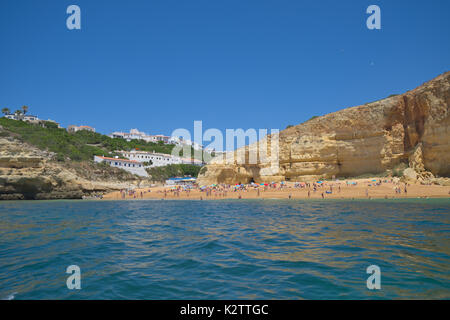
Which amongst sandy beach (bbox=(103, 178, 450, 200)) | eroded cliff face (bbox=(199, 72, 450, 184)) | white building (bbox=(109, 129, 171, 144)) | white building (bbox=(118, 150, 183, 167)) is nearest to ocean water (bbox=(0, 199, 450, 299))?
sandy beach (bbox=(103, 178, 450, 200))

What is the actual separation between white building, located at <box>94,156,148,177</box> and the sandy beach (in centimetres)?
1714

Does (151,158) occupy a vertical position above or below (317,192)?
above

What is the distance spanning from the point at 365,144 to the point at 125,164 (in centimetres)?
4841

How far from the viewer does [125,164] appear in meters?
61.9

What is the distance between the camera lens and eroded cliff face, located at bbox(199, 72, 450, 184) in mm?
28922

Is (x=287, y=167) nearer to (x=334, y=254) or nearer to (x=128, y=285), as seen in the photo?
(x=334, y=254)

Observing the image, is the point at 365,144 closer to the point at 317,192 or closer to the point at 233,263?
the point at 317,192

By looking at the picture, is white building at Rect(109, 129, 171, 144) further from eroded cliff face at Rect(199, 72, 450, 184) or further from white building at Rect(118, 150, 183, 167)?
eroded cliff face at Rect(199, 72, 450, 184)

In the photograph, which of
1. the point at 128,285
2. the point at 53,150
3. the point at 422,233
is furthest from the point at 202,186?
the point at 128,285

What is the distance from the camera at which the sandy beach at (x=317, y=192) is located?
26859 mm

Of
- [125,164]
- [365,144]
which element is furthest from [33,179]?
[365,144]

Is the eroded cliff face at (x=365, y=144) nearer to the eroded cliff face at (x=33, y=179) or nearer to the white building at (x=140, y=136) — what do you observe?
the eroded cliff face at (x=33, y=179)

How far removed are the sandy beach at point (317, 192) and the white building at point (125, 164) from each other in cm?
1714

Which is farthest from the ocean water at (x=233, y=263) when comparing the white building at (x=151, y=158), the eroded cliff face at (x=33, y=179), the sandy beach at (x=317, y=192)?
the white building at (x=151, y=158)
